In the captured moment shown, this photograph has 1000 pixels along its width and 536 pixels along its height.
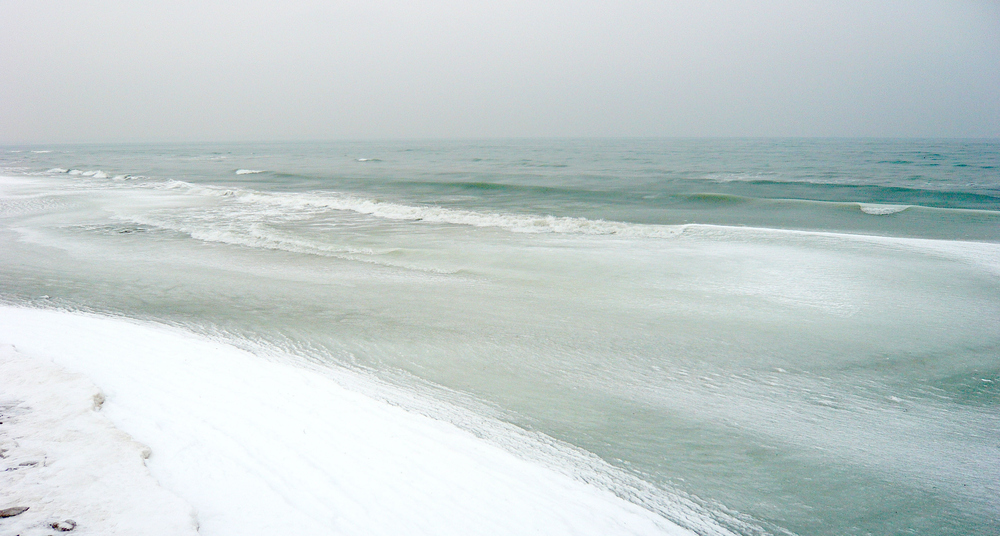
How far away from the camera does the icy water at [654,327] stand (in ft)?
12.3

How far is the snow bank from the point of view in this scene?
8.63 feet

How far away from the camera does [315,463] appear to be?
348 cm

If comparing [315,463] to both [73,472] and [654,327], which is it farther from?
[654,327]

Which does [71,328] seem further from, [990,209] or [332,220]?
[990,209]

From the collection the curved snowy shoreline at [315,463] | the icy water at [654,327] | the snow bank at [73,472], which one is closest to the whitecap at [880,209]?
the icy water at [654,327]

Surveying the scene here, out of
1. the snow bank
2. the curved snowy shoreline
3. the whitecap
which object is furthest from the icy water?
the snow bank

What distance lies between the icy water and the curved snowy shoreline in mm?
377

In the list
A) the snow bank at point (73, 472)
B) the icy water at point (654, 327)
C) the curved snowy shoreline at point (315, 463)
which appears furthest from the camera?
the icy water at point (654, 327)

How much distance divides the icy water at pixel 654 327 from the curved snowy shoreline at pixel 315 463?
1.24 ft

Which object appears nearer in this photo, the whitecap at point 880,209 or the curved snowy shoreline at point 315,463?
the curved snowy shoreline at point 315,463

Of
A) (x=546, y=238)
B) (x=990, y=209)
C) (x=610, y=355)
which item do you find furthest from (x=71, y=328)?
(x=990, y=209)

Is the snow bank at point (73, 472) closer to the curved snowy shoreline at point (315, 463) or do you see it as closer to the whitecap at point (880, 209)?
the curved snowy shoreline at point (315, 463)

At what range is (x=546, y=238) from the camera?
12.8 metres

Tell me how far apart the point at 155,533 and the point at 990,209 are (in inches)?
958
